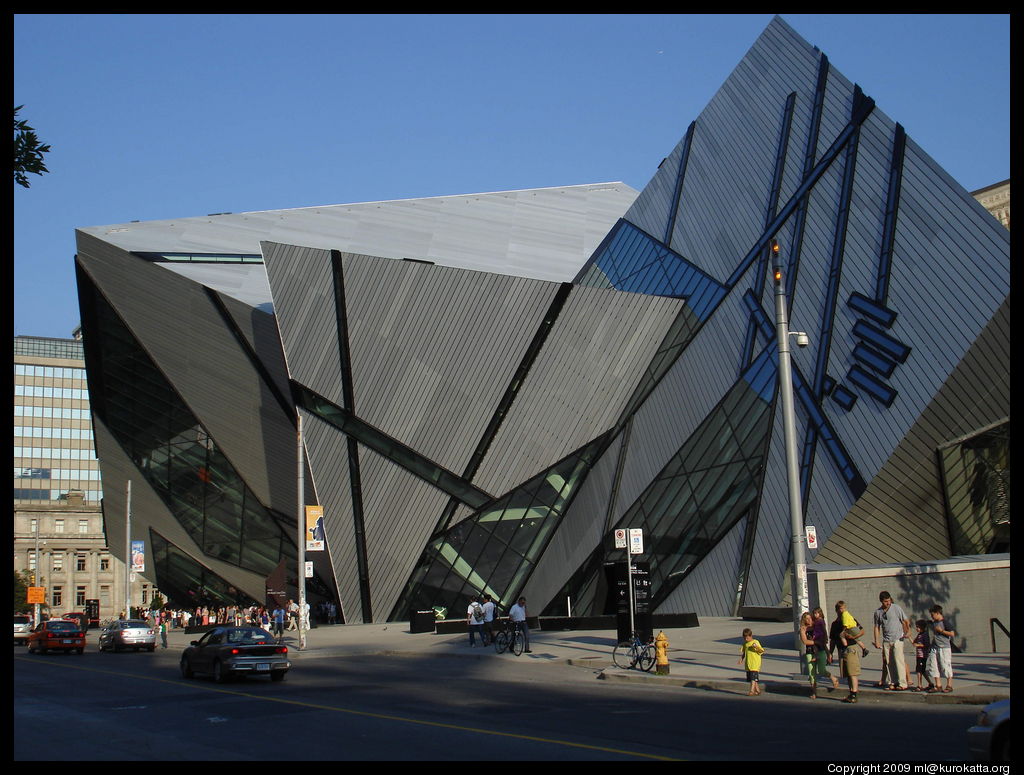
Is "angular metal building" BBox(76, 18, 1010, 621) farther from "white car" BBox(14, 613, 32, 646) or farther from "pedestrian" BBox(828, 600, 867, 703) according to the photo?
"pedestrian" BBox(828, 600, 867, 703)

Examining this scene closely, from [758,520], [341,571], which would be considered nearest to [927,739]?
[758,520]

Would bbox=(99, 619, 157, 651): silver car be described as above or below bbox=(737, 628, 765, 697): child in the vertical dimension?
below

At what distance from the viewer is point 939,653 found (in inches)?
666

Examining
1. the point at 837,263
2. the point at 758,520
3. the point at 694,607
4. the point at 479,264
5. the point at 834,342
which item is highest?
the point at 479,264

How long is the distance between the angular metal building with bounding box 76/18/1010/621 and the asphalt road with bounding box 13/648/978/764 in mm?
11905

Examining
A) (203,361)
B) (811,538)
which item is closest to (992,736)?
(811,538)

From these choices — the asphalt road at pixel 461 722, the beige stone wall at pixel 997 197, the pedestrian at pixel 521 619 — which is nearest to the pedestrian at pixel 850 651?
the asphalt road at pixel 461 722

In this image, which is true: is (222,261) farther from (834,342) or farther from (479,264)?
(834,342)

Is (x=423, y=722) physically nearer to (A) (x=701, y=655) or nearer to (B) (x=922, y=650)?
(B) (x=922, y=650)

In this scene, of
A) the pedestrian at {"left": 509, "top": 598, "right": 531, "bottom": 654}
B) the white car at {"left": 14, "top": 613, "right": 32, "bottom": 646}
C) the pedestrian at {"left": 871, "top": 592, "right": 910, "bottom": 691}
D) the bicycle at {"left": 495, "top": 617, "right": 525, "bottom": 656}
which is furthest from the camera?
the white car at {"left": 14, "top": 613, "right": 32, "bottom": 646}

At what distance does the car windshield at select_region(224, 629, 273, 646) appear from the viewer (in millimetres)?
23812

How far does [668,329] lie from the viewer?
41.6m

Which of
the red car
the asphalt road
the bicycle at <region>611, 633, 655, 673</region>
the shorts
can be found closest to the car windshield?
the asphalt road

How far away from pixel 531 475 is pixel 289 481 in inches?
616
